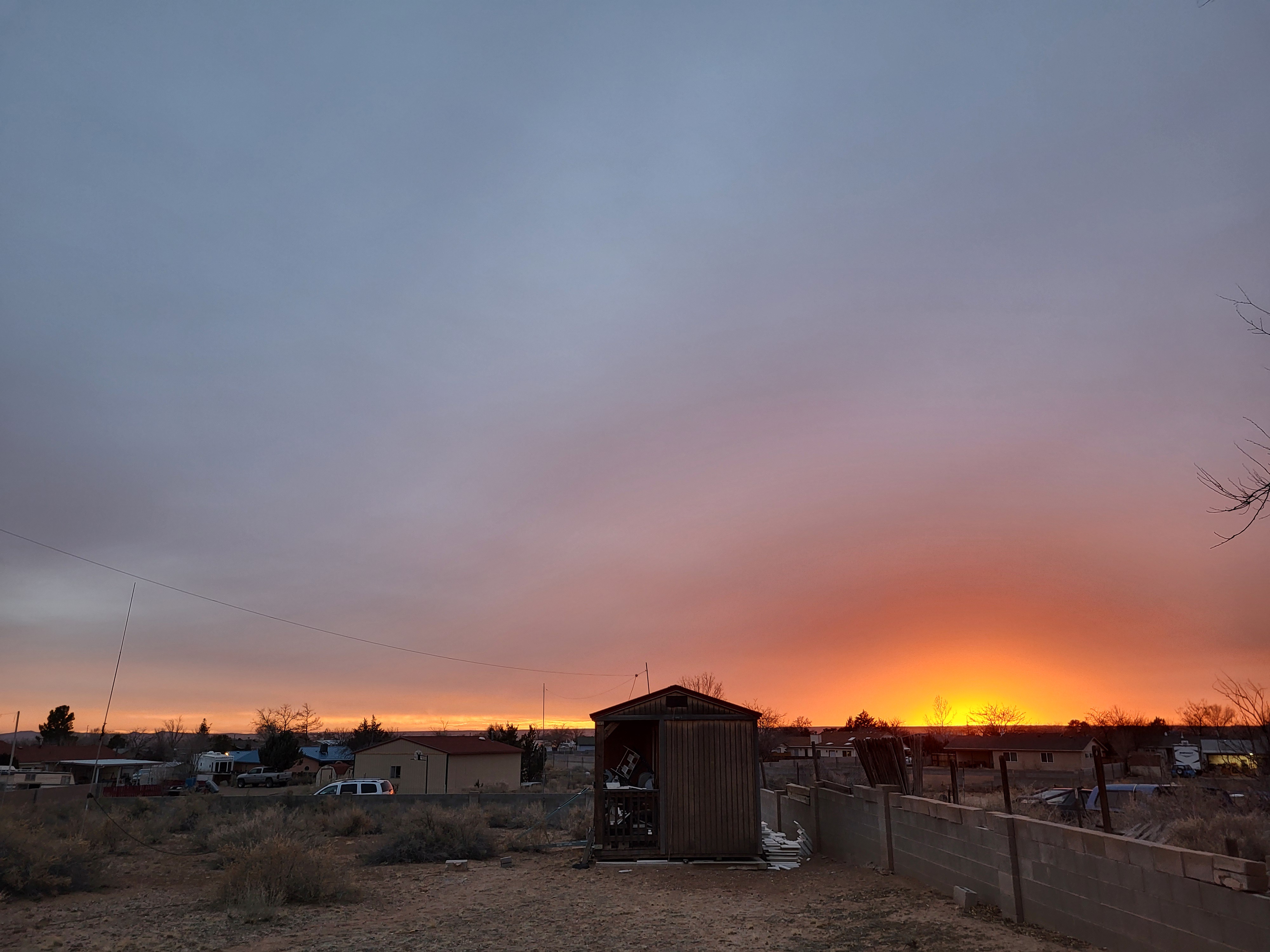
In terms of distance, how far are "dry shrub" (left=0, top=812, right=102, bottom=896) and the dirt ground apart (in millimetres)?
482

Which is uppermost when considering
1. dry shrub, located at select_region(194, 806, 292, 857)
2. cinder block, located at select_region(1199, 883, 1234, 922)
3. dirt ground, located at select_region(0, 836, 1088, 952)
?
cinder block, located at select_region(1199, 883, 1234, 922)

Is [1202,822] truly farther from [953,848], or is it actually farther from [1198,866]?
[1198,866]

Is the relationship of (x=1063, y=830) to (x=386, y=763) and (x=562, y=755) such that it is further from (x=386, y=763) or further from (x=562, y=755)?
(x=562, y=755)

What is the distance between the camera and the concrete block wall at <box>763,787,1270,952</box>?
24.5 ft

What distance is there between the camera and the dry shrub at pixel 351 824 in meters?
26.1

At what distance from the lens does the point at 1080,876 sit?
958cm

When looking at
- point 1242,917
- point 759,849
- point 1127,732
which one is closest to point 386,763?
point 759,849

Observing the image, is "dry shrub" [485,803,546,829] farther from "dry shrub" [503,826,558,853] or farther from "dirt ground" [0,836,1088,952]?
"dirt ground" [0,836,1088,952]

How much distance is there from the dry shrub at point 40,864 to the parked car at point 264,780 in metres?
40.0

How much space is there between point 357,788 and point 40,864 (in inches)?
775

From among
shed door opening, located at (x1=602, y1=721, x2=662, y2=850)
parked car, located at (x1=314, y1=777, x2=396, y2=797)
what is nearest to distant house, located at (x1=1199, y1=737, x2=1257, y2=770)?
shed door opening, located at (x1=602, y1=721, x2=662, y2=850)

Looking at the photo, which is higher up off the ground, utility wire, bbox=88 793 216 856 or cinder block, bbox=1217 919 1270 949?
cinder block, bbox=1217 919 1270 949

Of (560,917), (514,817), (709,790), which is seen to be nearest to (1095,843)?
(560,917)

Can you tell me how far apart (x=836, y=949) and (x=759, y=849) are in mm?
7760
